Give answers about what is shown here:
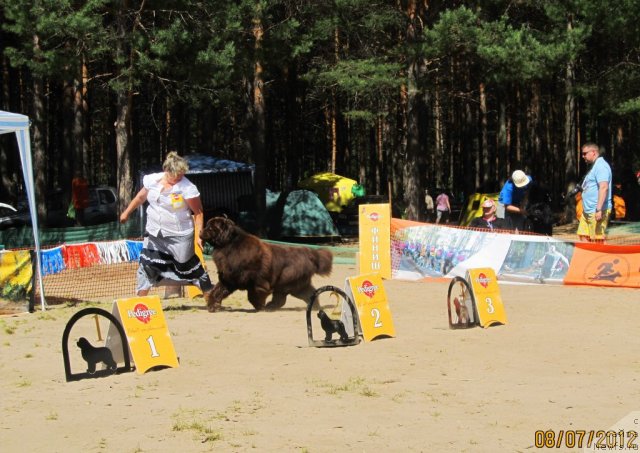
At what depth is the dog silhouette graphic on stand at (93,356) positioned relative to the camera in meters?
7.77

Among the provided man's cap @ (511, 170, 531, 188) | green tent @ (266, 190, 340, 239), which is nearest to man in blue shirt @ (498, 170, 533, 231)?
man's cap @ (511, 170, 531, 188)

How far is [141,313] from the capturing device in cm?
818

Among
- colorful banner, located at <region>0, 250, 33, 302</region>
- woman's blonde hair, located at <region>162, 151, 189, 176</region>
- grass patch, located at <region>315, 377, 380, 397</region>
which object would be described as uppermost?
woman's blonde hair, located at <region>162, 151, 189, 176</region>

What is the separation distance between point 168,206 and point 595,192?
20.3 ft

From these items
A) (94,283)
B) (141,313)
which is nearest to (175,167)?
(141,313)

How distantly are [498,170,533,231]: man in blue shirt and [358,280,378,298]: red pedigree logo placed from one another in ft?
22.0

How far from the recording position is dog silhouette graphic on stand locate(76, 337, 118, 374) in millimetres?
7766

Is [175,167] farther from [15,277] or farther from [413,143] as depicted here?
[413,143]

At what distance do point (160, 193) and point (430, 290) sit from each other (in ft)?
17.6

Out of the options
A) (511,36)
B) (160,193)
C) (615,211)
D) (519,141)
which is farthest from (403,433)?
(519,141)

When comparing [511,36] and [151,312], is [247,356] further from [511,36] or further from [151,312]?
[511,36]
